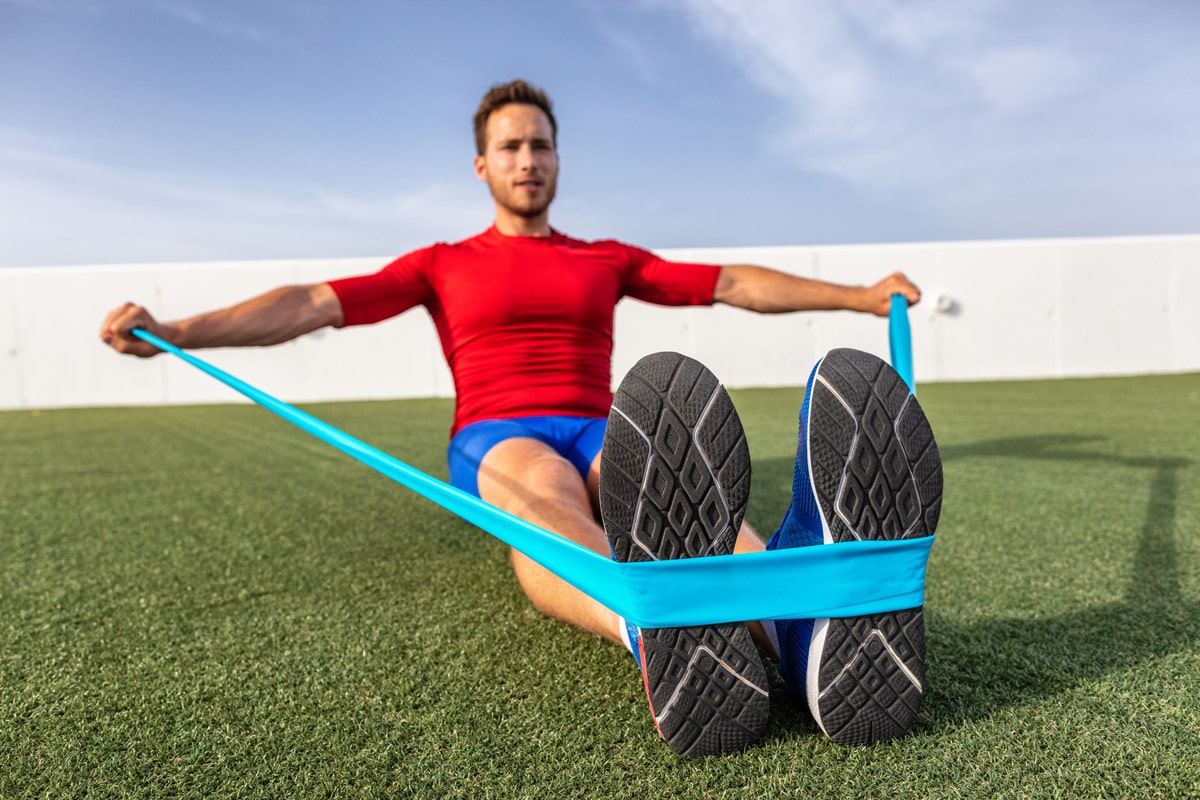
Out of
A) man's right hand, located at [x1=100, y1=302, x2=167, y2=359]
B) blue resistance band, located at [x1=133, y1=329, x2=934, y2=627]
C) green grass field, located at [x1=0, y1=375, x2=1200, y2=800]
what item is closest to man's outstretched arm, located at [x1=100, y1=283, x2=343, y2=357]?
man's right hand, located at [x1=100, y1=302, x2=167, y2=359]

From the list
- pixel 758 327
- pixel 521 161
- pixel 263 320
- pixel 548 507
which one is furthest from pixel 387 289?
pixel 758 327

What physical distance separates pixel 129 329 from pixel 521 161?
859 millimetres

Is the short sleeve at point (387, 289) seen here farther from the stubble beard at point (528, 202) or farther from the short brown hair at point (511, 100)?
the short brown hair at point (511, 100)

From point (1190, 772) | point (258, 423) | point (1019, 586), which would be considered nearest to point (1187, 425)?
point (1019, 586)

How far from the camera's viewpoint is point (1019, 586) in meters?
1.48

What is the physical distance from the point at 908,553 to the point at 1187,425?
164 inches

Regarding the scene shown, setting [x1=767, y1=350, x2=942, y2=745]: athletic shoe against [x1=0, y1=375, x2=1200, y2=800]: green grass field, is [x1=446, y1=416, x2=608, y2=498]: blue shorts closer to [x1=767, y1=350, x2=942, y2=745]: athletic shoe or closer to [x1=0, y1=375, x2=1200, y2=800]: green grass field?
[x1=0, y1=375, x2=1200, y2=800]: green grass field

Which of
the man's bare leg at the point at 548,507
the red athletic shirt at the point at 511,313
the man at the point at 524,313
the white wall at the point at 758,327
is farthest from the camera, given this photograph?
Answer: the white wall at the point at 758,327

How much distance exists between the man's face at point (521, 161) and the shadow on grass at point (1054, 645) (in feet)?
3.83

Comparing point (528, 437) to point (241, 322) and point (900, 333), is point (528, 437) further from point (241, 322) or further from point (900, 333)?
point (900, 333)

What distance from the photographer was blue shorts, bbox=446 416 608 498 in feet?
4.95

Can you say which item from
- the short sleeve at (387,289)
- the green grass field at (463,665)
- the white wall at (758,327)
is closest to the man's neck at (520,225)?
the short sleeve at (387,289)

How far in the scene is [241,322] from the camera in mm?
1540

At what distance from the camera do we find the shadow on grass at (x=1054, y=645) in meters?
1.00
